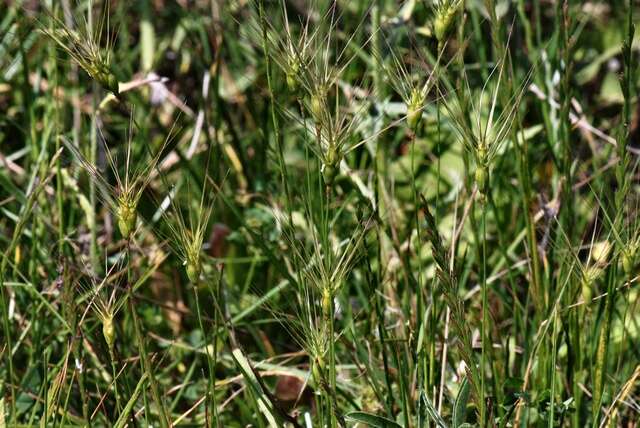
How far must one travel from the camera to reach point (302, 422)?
1799mm

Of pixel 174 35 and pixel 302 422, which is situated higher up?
pixel 174 35

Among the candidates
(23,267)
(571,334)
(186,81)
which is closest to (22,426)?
(23,267)

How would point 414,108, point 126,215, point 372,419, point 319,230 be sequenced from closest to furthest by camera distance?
point 126,215 → point 414,108 → point 372,419 → point 319,230

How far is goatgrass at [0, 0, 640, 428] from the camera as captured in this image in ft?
4.22

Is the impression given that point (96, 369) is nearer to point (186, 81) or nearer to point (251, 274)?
point (251, 274)

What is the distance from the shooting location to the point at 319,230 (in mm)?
1494

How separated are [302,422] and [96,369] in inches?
14.3

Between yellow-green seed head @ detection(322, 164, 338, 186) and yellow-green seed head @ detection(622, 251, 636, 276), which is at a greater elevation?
yellow-green seed head @ detection(322, 164, 338, 186)

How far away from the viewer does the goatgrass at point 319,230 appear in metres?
1.29

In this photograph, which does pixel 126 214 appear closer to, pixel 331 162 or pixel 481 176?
pixel 331 162

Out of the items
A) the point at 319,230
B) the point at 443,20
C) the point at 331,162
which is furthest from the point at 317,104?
the point at 319,230

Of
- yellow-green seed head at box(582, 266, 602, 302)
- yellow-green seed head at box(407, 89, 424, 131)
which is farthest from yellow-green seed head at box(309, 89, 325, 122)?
yellow-green seed head at box(582, 266, 602, 302)

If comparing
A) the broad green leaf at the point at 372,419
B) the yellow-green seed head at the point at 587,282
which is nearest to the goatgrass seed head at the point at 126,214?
the broad green leaf at the point at 372,419

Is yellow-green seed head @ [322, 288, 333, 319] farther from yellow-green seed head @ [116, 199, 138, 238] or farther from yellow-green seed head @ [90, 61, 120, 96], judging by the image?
yellow-green seed head @ [90, 61, 120, 96]
